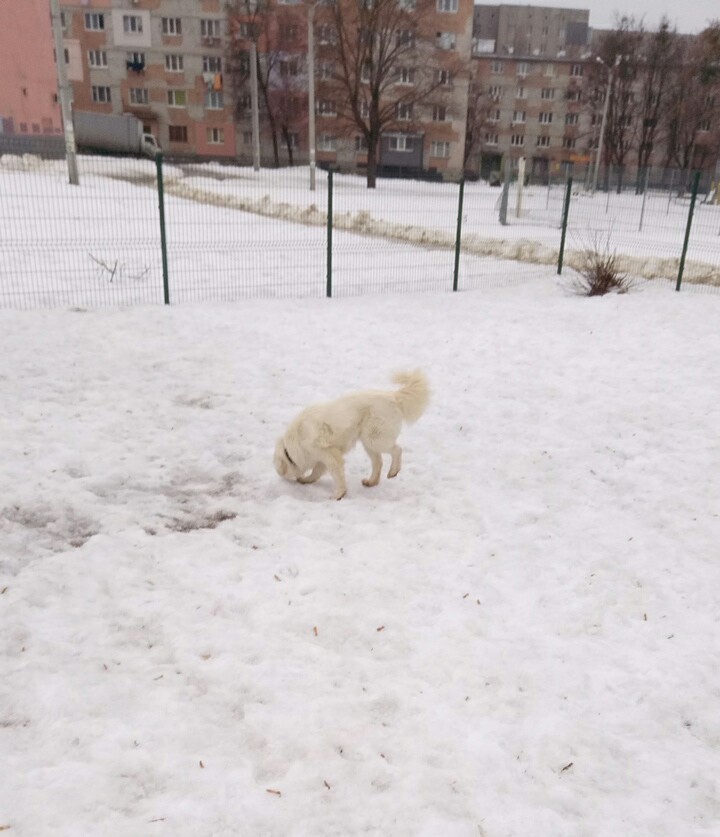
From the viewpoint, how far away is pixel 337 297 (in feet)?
36.4

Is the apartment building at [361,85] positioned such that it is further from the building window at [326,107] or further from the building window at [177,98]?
the building window at [177,98]

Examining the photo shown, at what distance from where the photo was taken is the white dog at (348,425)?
4531 millimetres

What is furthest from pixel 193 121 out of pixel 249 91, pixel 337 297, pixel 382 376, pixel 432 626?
pixel 432 626

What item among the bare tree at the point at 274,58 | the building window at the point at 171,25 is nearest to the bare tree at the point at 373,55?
the bare tree at the point at 274,58

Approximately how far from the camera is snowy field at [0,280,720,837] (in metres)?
2.47

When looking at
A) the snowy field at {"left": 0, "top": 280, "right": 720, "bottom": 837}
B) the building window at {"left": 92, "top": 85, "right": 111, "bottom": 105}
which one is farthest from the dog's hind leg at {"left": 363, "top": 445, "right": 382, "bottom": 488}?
the building window at {"left": 92, "top": 85, "right": 111, "bottom": 105}

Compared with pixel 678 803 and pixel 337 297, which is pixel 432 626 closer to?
pixel 678 803

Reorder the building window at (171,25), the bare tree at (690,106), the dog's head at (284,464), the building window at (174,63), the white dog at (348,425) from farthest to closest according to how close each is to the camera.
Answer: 1. the building window at (174,63)
2. the bare tree at (690,106)
3. the building window at (171,25)
4. the dog's head at (284,464)
5. the white dog at (348,425)

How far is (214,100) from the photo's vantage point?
48656 millimetres

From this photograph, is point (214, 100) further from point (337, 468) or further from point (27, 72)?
point (337, 468)

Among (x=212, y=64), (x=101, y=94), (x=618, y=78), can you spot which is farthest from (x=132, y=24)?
(x=618, y=78)

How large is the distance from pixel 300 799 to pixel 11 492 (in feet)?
10.2

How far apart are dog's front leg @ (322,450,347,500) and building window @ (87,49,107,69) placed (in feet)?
175

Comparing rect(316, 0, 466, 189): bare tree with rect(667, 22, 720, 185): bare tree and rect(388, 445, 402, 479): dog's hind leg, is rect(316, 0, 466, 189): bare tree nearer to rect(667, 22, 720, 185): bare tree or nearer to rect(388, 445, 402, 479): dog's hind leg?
rect(667, 22, 720, 185): bare tree
